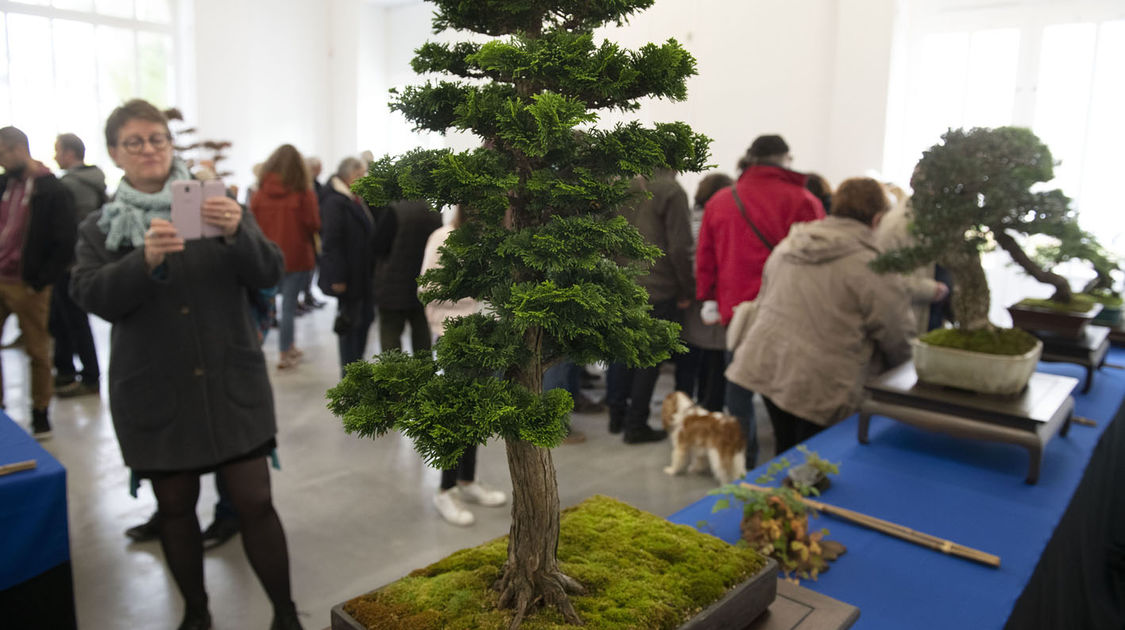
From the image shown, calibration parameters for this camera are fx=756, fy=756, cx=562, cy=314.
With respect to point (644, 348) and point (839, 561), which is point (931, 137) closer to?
point (839, 561)

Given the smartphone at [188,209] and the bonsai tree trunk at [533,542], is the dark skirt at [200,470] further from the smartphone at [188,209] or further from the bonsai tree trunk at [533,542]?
the bonsai tree trunk at [533,542]

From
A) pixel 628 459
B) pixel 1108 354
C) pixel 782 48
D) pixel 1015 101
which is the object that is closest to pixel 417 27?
pixel 782 48

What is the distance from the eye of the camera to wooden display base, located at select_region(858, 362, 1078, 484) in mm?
1949

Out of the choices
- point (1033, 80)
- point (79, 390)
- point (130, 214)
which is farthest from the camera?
point (1033, 80)

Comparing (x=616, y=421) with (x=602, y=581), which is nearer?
(x=602, y=581)

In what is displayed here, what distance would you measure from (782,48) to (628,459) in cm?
443

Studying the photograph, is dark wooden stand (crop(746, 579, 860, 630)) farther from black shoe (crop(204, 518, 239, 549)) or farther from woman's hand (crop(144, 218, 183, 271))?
black shoe (crop(204, 518, 239, 549))

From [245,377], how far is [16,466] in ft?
1.76

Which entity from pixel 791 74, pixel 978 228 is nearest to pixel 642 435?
pixel 978 228

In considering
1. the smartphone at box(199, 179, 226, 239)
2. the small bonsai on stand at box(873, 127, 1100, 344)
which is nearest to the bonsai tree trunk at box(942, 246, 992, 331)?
the small bonsai on stand at box(873, 127, 1100, 344)

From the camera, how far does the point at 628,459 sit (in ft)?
13.1

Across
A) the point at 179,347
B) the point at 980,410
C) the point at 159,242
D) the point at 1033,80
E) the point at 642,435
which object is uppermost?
the point at 1033,80

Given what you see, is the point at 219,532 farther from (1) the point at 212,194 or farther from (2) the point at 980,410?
(2) the point at 980,410

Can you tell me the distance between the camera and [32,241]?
388 cm
